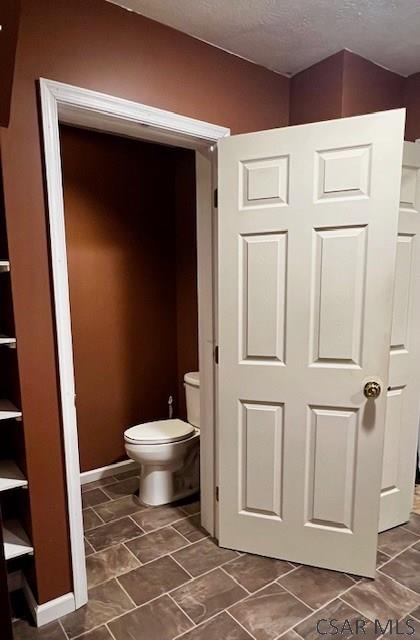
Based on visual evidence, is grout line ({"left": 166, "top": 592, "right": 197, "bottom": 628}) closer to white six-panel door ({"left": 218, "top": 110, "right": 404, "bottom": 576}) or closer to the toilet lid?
white six-panel door ({"left": 218, "top": 110, "right": 404, "bottom": 576})

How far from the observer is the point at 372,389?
1.66 m

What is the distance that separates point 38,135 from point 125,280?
1481 millimetres

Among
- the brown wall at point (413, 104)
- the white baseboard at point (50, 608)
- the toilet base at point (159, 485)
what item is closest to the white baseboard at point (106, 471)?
the toilet base at point (159, 485)

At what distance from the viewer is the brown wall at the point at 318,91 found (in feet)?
6.15

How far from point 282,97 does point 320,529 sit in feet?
7.12

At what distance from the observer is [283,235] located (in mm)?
1737

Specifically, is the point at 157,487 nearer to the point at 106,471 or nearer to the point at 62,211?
the point at 106,471

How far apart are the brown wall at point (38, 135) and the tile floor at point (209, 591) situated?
0.24 m

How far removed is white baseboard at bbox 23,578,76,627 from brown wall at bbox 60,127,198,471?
1124 millimetres

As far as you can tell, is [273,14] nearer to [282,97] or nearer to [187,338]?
[282,97]

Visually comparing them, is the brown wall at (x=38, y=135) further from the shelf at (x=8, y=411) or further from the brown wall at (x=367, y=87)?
the brown wall at (x=367, y=87)

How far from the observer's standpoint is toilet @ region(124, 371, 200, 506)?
2.34m

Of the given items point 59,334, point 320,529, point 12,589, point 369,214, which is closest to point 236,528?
point 320,529

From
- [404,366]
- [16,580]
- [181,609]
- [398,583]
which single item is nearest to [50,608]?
[16,580]
